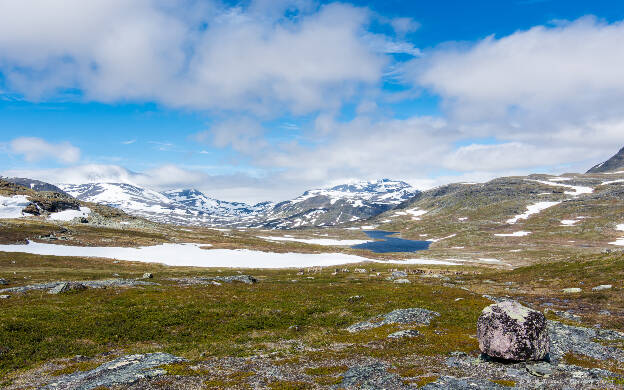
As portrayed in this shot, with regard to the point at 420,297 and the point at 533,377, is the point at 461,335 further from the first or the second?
the point at 420,297

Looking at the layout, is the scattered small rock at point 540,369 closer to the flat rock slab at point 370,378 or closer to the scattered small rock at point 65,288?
the flat rock slab at point 370,378

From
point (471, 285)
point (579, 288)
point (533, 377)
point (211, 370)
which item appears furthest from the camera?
point (471, 285)

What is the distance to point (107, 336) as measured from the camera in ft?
107

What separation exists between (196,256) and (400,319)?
10942 cm

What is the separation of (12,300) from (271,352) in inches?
1410

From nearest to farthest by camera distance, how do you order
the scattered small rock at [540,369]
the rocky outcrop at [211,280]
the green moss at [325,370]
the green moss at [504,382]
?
the green moss at [504,382] < the scattered small rock at [540,369] < the green moss at [325,370] < the rocky outcrop at [211,280]

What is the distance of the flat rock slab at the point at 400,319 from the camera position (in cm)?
3878

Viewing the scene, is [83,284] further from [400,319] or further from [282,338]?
[400,319]

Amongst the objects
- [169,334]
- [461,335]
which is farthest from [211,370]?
[461,335]

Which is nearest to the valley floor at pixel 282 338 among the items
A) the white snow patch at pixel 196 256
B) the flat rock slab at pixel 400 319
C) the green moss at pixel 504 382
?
the green moss at pixel 504 382

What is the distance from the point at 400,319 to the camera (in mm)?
39969

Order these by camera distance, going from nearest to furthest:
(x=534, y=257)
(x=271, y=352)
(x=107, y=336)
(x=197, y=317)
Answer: (x=271, y=352), (x=107, y=336), (x=197, y=317), (x=534, y=257)

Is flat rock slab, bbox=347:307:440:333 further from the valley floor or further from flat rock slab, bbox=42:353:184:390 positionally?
flat rock slab, bbox=42:353:184:390

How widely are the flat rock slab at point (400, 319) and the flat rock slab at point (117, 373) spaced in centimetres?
2073
